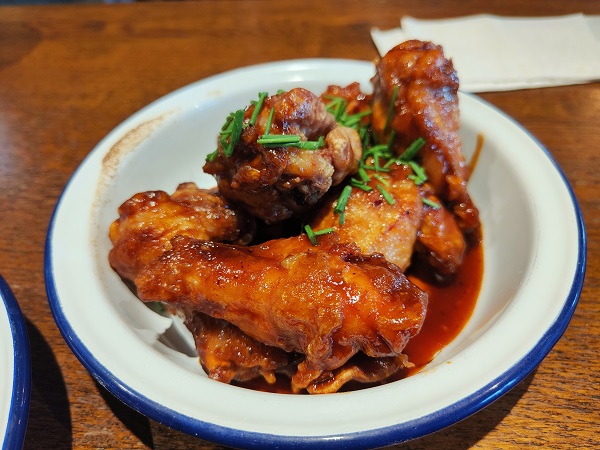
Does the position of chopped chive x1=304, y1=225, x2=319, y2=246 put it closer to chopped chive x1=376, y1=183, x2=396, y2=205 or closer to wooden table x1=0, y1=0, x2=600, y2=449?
chopped chive x1=376, y1=183, x2=396, y2=205

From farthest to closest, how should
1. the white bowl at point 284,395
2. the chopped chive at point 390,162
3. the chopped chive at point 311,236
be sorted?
the chopped chive at point 390,162 < the chopped chive at point 311,236 < the white bowl at point 284,395

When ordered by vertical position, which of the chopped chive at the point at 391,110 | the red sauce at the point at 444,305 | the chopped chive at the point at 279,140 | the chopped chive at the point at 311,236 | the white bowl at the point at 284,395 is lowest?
Answer: the red sauce at the point at 444,305

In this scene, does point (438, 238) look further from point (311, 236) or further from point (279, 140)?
point (279, 140)

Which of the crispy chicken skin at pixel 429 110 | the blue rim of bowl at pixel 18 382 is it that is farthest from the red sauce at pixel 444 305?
the blue rim of bowl at pixel 18 382

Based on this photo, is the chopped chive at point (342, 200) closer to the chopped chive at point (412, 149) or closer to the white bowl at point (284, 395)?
the chopped chive at point (412, 149)

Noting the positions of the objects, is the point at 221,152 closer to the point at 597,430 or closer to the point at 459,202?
the point at 459,202

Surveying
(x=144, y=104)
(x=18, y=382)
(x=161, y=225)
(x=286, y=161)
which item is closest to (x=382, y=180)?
(x=286, y=161)

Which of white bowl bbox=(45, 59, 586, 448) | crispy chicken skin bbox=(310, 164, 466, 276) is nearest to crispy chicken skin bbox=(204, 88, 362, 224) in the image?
crispy chicken skin bbox=(310, 164, 466, 276)
